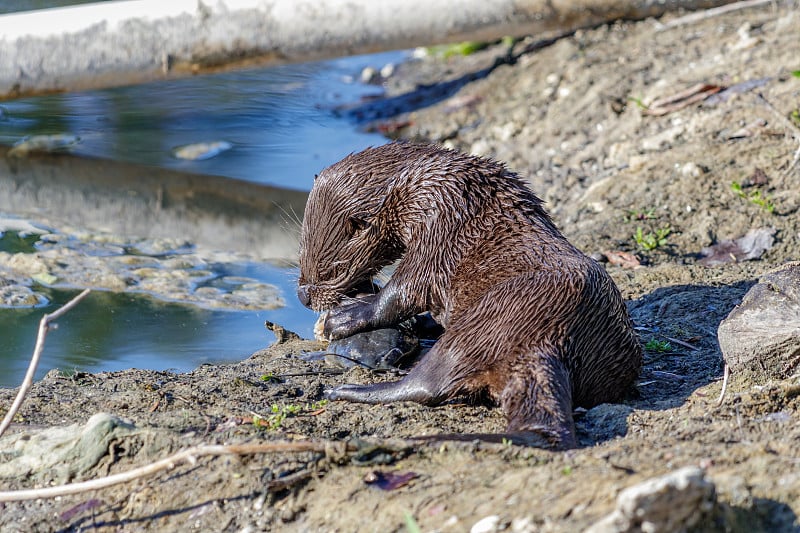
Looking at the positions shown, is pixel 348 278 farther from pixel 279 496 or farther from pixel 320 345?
pixel 279 496

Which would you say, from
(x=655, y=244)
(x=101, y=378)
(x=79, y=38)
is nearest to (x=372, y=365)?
(x=101, y=378)

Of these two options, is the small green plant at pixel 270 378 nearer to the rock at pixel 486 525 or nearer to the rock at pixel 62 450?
the rock at pixel 62 450

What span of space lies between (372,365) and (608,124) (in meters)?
3.74

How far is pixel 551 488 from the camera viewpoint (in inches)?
87.3

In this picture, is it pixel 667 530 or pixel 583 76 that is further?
pixel 583 76

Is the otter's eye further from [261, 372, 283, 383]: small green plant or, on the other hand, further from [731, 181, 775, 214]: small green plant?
[731, 181, 775, 214]: small green plant

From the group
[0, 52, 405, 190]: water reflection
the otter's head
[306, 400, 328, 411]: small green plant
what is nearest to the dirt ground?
[306, 400, 328, 411]: small green plant

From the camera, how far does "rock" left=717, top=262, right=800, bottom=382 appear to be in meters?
3.34

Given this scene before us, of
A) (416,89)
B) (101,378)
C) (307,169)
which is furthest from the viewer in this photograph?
(416,89)

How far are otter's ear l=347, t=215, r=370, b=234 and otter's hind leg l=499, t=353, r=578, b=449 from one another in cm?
118

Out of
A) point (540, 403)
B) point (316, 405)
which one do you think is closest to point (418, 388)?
point (316, 405)

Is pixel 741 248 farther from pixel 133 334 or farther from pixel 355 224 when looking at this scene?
pixel 133 334

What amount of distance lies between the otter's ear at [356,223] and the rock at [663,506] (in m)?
2.43

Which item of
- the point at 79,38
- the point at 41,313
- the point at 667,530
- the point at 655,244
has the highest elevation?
the point at 79,38
